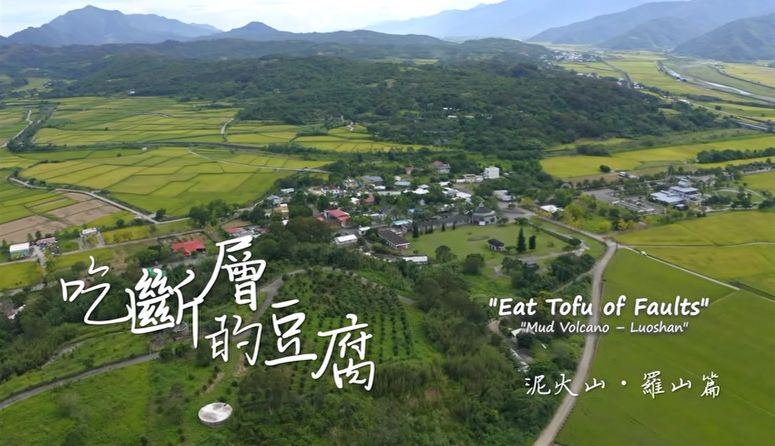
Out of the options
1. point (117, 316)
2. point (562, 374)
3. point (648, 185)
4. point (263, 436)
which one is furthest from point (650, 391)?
point (648, 185)

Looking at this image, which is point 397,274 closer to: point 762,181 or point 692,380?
point 692,380

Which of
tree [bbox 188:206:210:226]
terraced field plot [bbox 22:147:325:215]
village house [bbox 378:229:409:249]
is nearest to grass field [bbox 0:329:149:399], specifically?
village house [bbox 378:229:409:249]

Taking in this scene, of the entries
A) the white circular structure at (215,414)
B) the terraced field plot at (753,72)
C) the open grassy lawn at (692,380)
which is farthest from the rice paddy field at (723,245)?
the terraced field plot at (753,72)

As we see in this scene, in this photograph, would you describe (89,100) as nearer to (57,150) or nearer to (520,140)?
(57,150)

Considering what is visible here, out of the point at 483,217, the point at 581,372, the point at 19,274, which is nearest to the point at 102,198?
the point at 19,274

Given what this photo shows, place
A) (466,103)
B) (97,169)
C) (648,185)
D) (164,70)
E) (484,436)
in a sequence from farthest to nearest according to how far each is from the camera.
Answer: (164,70) < (466,103) < (97,169) < (648,185) < (484,436)

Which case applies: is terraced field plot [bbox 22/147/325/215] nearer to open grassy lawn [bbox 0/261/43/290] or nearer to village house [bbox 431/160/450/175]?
open grassy lawn [bbox 0/261/43/290]

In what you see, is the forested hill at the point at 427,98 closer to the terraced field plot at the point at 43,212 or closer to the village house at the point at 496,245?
the village house at the point at 496,245
